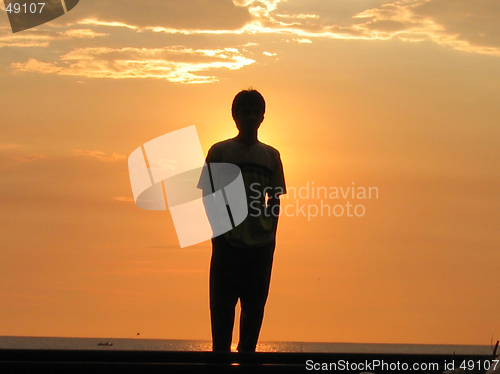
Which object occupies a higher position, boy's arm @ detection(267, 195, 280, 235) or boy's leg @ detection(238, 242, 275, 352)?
boy's arm @ detection(267, 195, 280, 235)

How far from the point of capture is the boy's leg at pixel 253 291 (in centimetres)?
419

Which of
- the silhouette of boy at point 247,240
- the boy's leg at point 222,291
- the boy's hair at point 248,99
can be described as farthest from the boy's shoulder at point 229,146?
the boy's leg at point 222,291

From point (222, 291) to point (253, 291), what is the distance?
20 centimetres

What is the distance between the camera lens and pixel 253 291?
13.9ft

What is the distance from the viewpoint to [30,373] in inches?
107

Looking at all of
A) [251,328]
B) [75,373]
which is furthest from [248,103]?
[75,373]

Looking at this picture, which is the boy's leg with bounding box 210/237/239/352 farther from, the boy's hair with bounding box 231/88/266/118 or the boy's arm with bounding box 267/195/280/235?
the boy's hair with bounding box 231/88/266/118

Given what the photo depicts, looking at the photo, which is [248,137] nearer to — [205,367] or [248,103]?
[248,103]

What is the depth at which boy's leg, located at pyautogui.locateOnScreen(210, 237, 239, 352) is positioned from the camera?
13.7 feet

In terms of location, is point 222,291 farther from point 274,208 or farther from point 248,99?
point 248,99

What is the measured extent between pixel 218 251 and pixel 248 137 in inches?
29.5

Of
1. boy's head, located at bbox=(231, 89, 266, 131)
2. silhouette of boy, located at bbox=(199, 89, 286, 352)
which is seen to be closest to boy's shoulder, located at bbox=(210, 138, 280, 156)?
silhouette of boy, located at bbox=(199, 89, 286, 352)

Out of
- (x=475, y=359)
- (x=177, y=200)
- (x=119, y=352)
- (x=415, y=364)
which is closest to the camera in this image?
(x=475, y=359)

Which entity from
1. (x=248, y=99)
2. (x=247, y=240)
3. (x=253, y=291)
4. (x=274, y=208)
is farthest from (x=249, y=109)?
(x=253, y=291)
